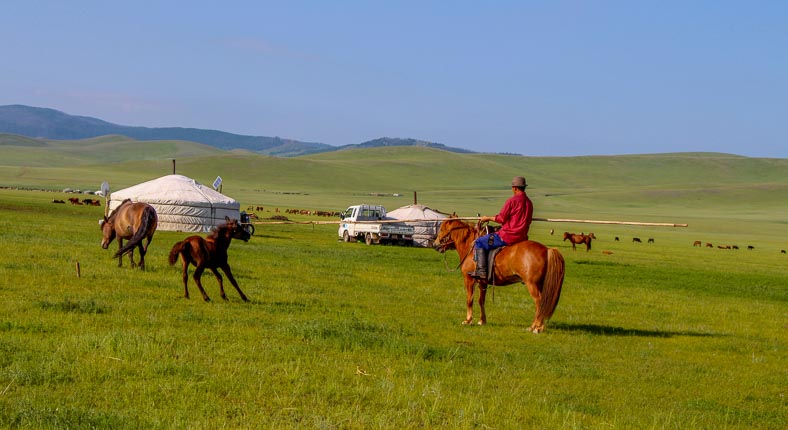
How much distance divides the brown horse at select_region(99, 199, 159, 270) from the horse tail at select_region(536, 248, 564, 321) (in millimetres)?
8902

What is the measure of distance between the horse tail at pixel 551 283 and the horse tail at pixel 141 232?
878 cm

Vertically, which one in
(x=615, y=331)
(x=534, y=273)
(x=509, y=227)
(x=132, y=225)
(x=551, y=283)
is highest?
(x=509, y=227)

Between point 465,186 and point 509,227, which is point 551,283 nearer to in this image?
point 509,227

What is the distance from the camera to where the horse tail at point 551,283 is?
1280cm

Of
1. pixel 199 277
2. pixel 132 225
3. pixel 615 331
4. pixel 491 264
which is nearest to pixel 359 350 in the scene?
pixel 491 264

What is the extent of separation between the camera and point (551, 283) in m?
12.8

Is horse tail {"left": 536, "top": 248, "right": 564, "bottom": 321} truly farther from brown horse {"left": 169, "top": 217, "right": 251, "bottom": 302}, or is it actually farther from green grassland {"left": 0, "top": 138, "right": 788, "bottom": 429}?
brown horse {"left": 169, "top": 217, "right": 251, "bottom": 302}

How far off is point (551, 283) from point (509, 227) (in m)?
1.19

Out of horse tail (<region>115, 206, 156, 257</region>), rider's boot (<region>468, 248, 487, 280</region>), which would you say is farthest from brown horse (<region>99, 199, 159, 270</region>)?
rider's boot (<region>468, 248, 487, 280</region>)

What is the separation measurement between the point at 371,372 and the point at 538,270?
4.37m

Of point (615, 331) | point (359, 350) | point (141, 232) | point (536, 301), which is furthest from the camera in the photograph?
point (141, 232)

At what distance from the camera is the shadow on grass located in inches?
556

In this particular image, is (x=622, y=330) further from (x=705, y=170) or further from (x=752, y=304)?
(x=705, y=170)

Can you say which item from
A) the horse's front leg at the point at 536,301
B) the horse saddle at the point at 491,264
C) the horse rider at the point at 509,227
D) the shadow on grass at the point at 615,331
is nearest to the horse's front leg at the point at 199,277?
the horse rider at the point at 509,227
